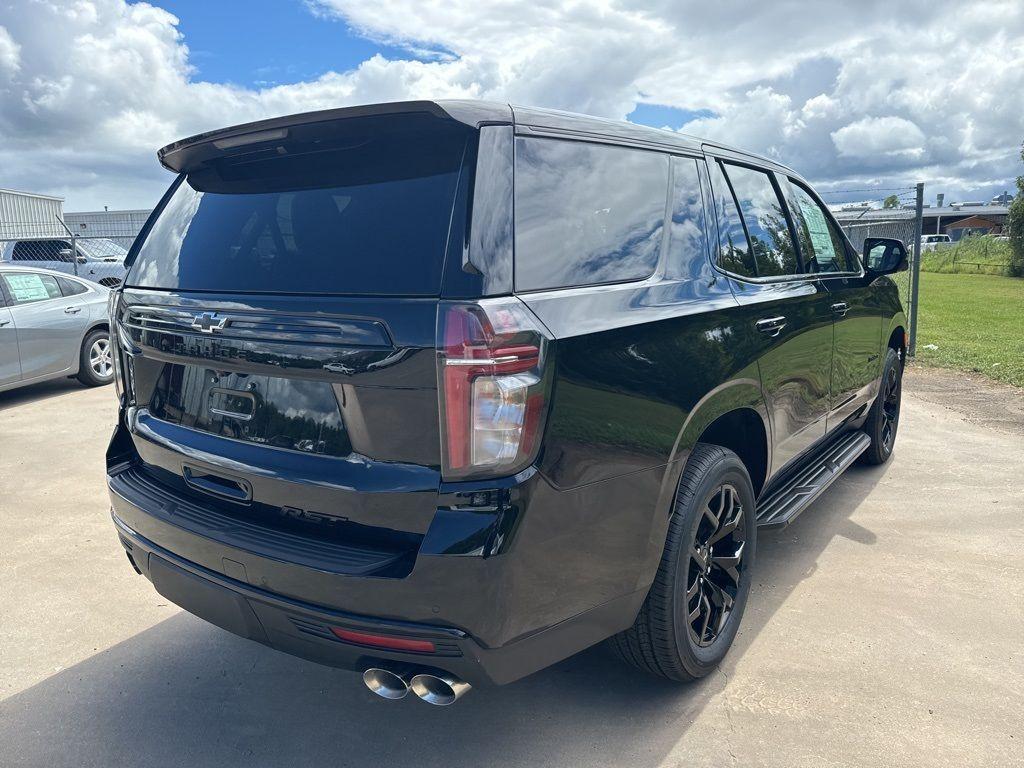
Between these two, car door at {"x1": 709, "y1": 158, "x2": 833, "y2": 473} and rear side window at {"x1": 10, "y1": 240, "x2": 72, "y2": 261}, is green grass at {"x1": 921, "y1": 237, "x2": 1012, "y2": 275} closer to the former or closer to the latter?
car door at {"x1": 709, "y1": 158, "x2": 833, "y2": 473}

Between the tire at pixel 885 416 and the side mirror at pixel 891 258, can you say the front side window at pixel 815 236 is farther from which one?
the tire at pixel 885 416

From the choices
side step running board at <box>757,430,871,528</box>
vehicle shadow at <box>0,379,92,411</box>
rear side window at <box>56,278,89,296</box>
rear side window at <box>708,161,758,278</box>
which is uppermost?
rear side window at <box>708,161,758,278</box>

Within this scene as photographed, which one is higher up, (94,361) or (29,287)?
(29,287)

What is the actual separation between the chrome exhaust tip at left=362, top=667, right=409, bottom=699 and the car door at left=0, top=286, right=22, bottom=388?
280 inches

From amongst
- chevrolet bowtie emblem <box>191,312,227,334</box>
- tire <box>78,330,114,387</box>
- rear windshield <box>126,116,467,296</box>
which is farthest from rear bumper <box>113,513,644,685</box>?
tire <box>78,330,114,387</box>

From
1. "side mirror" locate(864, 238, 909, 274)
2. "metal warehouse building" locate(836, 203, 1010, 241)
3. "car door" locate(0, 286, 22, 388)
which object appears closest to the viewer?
"side mirror" locate(864, 238, 909, 274)

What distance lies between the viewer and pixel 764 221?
3549 mm

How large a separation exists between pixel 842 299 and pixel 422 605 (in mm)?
3014

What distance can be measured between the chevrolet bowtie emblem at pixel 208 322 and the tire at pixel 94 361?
705 cm

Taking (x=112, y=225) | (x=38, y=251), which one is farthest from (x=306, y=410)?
(x=112, y=225)

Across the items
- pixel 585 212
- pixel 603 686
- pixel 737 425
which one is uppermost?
pixel 585 212

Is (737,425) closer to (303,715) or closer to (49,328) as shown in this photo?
(303,715)

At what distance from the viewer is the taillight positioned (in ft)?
Answer: 6.24

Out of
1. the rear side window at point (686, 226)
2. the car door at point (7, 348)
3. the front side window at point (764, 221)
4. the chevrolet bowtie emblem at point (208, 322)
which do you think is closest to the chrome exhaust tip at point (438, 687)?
the chevrolet bowtie emblem at point (208, 322)
